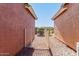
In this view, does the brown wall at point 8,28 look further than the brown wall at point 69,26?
No

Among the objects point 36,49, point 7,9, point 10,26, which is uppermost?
point 7,9

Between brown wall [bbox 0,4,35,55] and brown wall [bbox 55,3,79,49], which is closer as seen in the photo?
brown wall [bbox 0,4,35,55]

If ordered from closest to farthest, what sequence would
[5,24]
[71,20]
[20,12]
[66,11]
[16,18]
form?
[5,24], [16,18], [20,12], [71,20], [66,11]

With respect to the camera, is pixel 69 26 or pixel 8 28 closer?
pixel 8 28

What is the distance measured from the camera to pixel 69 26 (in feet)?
16.4

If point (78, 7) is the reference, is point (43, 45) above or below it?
below

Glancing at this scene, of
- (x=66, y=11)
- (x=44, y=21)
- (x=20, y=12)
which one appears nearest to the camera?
(x=44, y=21)

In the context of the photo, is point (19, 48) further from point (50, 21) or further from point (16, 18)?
point (50, 21)

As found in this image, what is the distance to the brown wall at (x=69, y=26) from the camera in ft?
13.9

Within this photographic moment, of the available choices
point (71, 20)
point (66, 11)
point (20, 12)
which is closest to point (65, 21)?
point (66, 11)

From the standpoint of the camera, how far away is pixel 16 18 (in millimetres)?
3730

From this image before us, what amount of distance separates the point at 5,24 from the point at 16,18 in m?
0.67

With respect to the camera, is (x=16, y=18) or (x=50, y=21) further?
(x=16, y=18)

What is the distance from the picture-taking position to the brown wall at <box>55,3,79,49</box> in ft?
13.9
